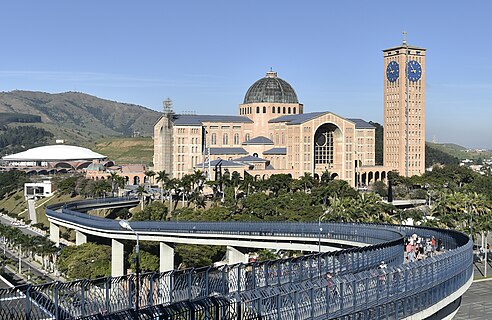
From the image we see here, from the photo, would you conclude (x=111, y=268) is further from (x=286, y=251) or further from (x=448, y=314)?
(x=448, y=314)

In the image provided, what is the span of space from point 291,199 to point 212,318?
275 ft

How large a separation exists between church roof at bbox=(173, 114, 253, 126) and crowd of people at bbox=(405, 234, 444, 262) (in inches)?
3806

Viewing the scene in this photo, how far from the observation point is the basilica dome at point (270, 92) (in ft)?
536

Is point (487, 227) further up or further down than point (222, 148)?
further down

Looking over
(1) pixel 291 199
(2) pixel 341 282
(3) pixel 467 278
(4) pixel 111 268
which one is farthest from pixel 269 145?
(2) pixel 341 282

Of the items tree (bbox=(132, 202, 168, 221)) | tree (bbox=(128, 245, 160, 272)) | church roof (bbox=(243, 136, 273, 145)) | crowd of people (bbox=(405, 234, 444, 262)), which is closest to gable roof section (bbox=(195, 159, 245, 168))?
church roof (bbox=(243, 136, 273, 145))

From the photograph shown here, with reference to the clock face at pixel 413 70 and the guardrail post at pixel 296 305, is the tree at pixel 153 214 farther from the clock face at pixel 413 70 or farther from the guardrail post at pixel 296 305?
the guardrail post at pixel 296 305

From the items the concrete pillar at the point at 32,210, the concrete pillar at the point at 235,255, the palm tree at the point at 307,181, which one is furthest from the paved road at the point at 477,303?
the concrete pillar at the point at 32,210

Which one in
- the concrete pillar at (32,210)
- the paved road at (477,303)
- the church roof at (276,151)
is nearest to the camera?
the paved road at (477,303)

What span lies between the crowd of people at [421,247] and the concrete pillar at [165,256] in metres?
35.1

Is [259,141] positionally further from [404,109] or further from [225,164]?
[404,109]

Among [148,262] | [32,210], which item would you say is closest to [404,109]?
[32,210]

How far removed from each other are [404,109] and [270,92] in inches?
1175

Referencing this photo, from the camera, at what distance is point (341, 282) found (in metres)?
31.7
